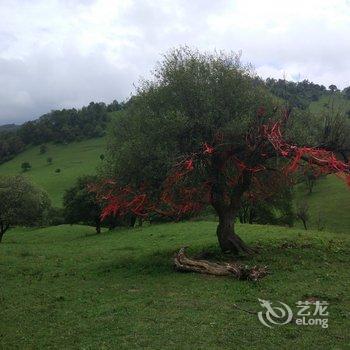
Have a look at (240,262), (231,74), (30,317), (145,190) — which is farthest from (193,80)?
(30,317)

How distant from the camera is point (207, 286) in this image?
1870cm

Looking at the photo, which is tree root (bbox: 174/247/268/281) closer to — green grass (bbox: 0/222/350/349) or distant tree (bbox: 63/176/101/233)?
green grass (bbox: 0/222/350/349)

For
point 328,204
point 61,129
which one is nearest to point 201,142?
point 328,204

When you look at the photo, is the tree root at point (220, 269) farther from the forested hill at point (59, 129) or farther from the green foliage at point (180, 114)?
the forested hill at point (59, 129)

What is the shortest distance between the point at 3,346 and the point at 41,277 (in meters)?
10.1

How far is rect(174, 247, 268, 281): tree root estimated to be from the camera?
1931 cm

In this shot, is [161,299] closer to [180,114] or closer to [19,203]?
[180,114]

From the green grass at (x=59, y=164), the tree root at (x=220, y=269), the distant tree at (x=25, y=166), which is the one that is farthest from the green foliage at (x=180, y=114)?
the distant tree at (x=25, y=166)

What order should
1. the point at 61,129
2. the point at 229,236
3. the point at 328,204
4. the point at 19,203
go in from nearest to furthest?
the point at 229,236, the point at 19,203, the point at 328,204, the point at 61,129

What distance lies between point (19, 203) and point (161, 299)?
4056cm

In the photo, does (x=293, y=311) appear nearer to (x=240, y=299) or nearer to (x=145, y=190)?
(x=240, y=299)

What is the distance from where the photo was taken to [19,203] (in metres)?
53.6
